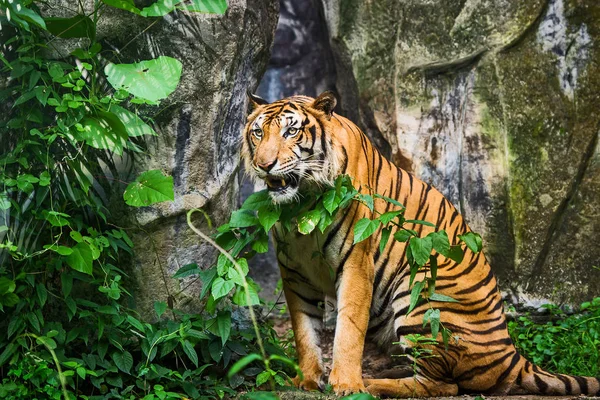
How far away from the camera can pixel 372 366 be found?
221 inches

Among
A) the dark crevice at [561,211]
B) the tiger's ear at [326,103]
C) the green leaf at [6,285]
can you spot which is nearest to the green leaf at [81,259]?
the green leaf at [6,285]

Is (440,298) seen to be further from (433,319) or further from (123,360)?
(123,360)

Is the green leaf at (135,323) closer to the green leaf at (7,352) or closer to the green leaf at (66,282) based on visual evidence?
the green leaf at (66,282)

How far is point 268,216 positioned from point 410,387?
4.41ft

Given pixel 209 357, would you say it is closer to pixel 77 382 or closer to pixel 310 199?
pixel 77 382

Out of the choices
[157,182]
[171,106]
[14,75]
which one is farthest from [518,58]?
[14,75]

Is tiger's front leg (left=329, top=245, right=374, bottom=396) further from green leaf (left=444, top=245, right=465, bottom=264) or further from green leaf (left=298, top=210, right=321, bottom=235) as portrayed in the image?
green leaf (left=444, top=245, right=465, bottom=264)

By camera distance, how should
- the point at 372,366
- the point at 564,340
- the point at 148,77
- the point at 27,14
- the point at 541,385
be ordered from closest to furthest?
1. the point at 27,14
2. the point at 148,77
3. the point at 541,385
4. the point at 564,340
5. the point at 372,366

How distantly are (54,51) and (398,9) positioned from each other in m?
2.75

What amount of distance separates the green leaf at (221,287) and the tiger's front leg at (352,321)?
726 mm

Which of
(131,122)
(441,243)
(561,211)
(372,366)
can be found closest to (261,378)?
(441,243)

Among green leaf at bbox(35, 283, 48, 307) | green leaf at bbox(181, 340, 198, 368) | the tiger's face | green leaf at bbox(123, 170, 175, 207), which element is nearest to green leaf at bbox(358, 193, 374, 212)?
the tiger's face

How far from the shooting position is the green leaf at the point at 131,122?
431cm

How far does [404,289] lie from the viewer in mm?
4840
